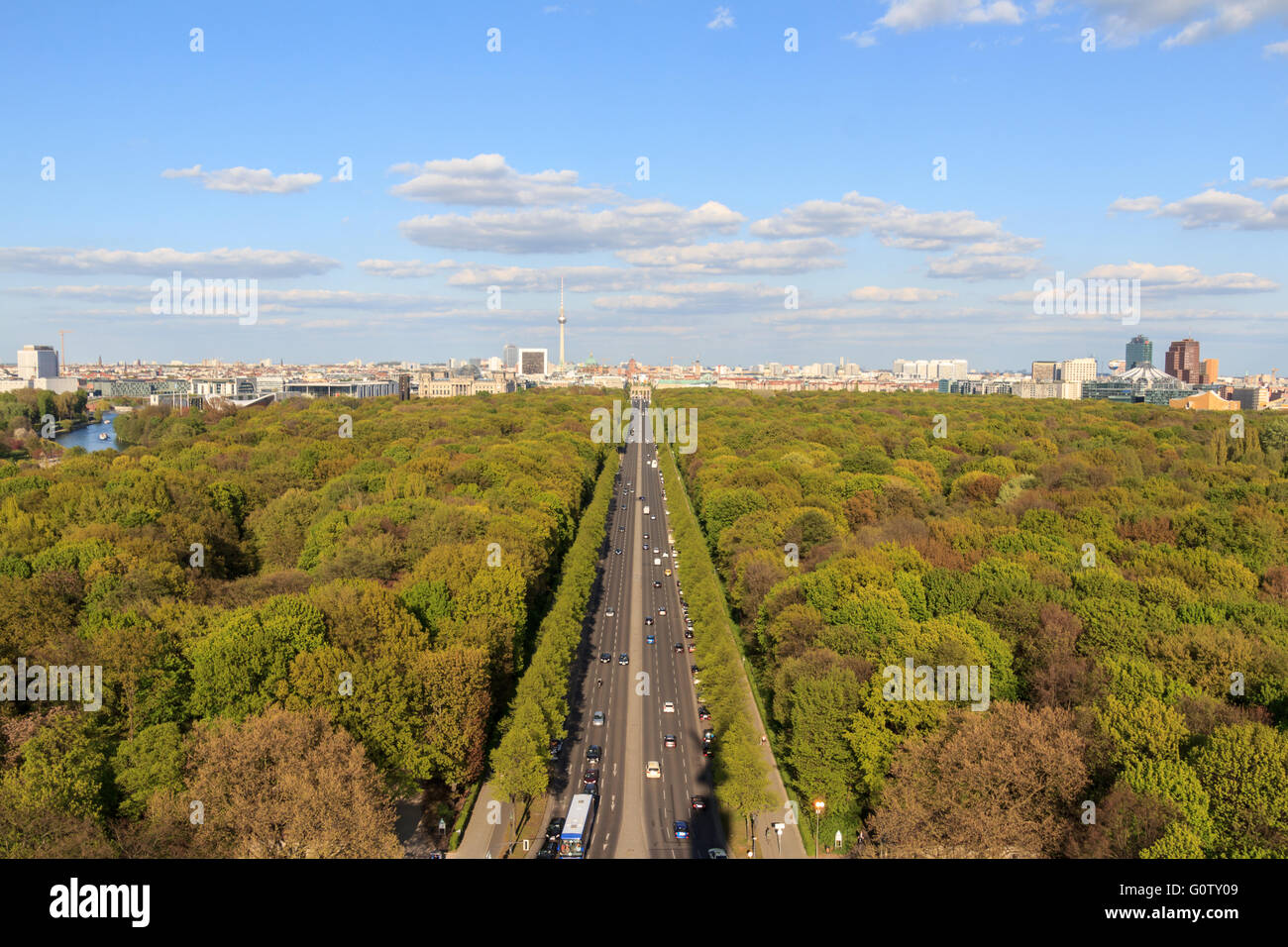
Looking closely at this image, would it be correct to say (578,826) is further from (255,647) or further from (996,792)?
(996,792)

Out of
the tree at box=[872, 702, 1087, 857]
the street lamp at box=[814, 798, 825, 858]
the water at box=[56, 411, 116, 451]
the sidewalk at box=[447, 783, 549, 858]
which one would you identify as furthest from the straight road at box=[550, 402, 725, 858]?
the water at box=[56, 411, 116, 451]

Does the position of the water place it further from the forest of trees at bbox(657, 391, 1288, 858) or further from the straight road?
the forest of trees at bbox(657, 391, 1288, 858)

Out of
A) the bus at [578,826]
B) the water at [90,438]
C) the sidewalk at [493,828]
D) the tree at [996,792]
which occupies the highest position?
the water at [90,438]

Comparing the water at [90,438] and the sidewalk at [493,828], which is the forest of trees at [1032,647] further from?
the water at [90,438]

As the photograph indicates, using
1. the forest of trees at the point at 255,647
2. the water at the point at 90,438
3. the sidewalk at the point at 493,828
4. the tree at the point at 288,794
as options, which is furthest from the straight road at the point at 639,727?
the water at the point at 90,438

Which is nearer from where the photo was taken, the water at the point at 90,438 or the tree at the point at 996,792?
the tree at the point at 996,792

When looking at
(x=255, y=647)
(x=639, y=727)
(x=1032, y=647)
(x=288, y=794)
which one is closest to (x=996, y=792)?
(x=1032, y=647)

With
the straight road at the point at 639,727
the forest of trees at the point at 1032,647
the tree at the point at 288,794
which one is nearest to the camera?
the tree at the point at 288,794
